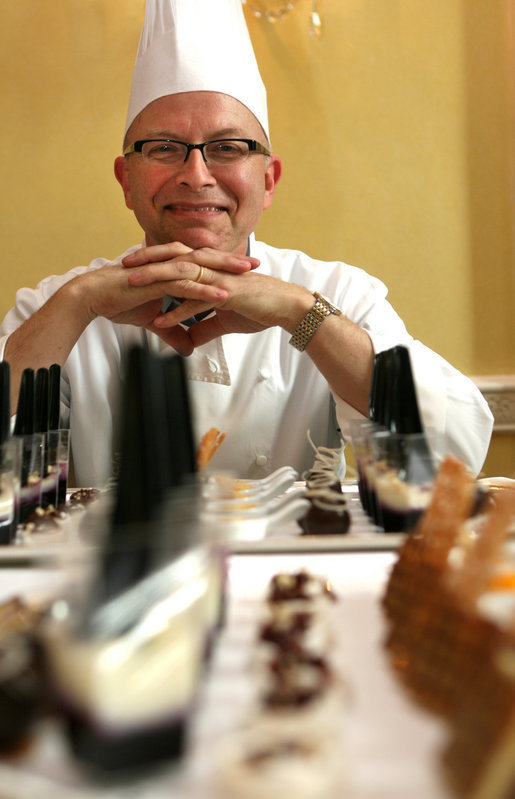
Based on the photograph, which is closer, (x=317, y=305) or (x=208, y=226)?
(x=317, y=305)

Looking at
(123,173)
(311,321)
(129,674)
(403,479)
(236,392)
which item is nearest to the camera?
(129,674)

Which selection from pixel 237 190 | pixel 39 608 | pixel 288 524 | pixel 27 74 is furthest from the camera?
pixel 27 74

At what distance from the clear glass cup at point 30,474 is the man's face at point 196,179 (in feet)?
2.96

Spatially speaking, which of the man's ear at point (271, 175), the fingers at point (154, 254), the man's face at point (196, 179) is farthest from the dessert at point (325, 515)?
the man's ear at point (271, 175)

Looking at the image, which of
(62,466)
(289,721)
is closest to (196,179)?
(62,466)

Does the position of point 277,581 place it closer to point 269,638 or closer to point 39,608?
point 269,638

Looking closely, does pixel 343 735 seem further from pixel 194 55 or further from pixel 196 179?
pixel 194 55

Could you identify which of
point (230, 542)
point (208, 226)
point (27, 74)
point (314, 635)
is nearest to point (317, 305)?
point (208, 226)

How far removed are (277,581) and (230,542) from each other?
166mm

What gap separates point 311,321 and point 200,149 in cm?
56

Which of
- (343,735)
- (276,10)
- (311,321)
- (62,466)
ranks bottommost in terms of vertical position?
(343,735)

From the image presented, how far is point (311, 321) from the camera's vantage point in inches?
60.1

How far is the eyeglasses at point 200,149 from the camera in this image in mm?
1757

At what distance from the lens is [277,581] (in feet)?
2.22
